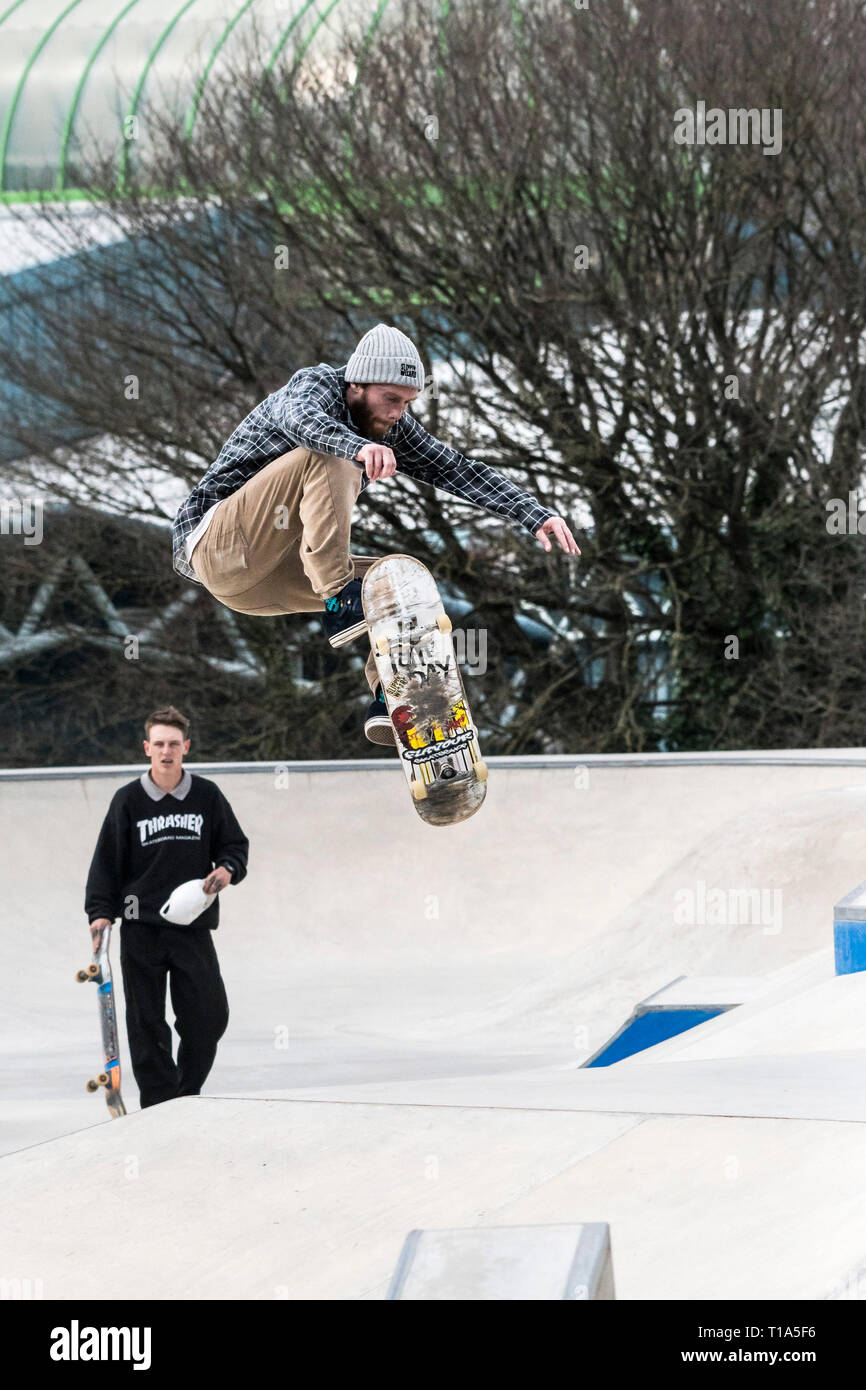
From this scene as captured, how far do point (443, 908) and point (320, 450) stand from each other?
6327 millimetres

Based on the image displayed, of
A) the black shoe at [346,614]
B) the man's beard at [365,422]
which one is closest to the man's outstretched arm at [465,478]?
the man's beard at [365,422]

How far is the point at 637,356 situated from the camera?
1530 cm

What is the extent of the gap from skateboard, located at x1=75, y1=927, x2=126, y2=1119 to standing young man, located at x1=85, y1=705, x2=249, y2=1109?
8 centimetres

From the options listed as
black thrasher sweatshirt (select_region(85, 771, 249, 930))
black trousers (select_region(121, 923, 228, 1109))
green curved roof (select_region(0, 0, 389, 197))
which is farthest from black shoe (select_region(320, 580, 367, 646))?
green curved roof (select_region(0, 0, 389, 197))

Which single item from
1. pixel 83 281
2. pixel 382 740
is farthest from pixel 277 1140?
pixel 83 281

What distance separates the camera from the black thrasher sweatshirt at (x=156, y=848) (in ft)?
18.0

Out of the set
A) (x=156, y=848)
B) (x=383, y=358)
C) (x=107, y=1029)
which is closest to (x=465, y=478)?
(x=383, y=358)

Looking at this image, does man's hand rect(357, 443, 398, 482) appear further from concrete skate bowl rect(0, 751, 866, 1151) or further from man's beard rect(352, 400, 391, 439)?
concrete skate bowl rect(0, 751, 866, 1151)

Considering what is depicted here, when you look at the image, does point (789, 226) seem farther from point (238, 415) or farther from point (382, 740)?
point (382, 740)

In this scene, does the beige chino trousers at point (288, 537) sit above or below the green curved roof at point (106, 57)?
below

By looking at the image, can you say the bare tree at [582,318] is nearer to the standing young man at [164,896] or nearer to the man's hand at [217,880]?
the standing young man at [164,896]

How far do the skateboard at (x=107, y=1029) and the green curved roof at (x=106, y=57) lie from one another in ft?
44.3
